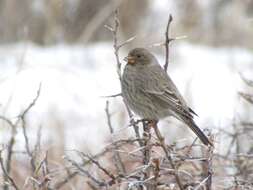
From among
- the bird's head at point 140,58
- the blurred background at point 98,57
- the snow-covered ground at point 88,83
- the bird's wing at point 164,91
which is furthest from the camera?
the blurred background at point 98,57

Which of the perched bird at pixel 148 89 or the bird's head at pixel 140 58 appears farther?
the bird's head at pixel 140 58

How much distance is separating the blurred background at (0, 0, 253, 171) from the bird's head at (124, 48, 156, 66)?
5.97ft

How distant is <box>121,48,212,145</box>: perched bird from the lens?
462 cm

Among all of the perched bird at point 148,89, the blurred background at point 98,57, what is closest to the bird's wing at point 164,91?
the perched bird at point 148,89

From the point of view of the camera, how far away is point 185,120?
4.45m

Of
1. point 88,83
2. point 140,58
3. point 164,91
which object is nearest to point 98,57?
point 88,83

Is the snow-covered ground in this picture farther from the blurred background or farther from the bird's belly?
the bird's belly

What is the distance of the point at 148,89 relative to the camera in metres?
4.81

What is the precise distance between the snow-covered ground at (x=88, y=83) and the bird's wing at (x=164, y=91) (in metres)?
2.01

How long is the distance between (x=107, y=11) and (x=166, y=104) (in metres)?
5.13

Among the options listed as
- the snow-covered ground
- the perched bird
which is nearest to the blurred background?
the snow-covered ground

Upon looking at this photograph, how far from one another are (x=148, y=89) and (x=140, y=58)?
186mm

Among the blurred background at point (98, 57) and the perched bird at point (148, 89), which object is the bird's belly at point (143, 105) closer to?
the perched bird at point (148, 89)

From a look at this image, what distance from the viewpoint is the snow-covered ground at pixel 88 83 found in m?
7.79
